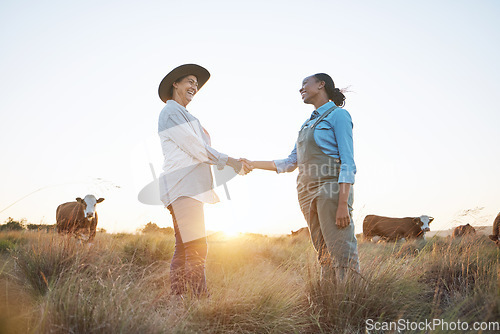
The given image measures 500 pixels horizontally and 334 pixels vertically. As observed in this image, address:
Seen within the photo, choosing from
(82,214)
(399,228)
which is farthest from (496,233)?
(82,214)

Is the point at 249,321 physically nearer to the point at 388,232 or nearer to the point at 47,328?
the point at 47,328

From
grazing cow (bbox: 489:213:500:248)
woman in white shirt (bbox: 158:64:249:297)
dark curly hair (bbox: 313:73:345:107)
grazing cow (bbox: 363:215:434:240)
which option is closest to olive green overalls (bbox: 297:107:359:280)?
dark curly hair (bbox: 313:73:345:107)

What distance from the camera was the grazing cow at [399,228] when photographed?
1609 cm

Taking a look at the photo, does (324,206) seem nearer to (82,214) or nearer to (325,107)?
(325,107)

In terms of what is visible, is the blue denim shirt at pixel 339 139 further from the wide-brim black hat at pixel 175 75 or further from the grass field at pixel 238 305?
the wide-brim black hat at pixel 175 75

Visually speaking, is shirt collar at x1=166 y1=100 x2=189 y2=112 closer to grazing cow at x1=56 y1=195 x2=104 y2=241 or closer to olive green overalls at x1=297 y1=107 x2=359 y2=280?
olive green overalls at x1=297 y1=107 x2=359 y2=280

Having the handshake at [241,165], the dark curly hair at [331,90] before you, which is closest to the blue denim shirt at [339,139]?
the dark curly hair at [331,90]

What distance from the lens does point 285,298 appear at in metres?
3.02

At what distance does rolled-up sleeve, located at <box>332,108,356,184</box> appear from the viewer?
3248mm

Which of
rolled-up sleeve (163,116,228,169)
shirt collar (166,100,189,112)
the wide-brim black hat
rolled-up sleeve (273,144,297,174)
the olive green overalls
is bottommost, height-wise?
the olive green overalls

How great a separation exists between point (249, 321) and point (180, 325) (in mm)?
593

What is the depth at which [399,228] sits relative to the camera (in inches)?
635

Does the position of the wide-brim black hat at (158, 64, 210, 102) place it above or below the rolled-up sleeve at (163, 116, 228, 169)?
above

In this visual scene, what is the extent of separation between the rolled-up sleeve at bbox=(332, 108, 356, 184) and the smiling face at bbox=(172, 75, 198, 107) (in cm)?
168
